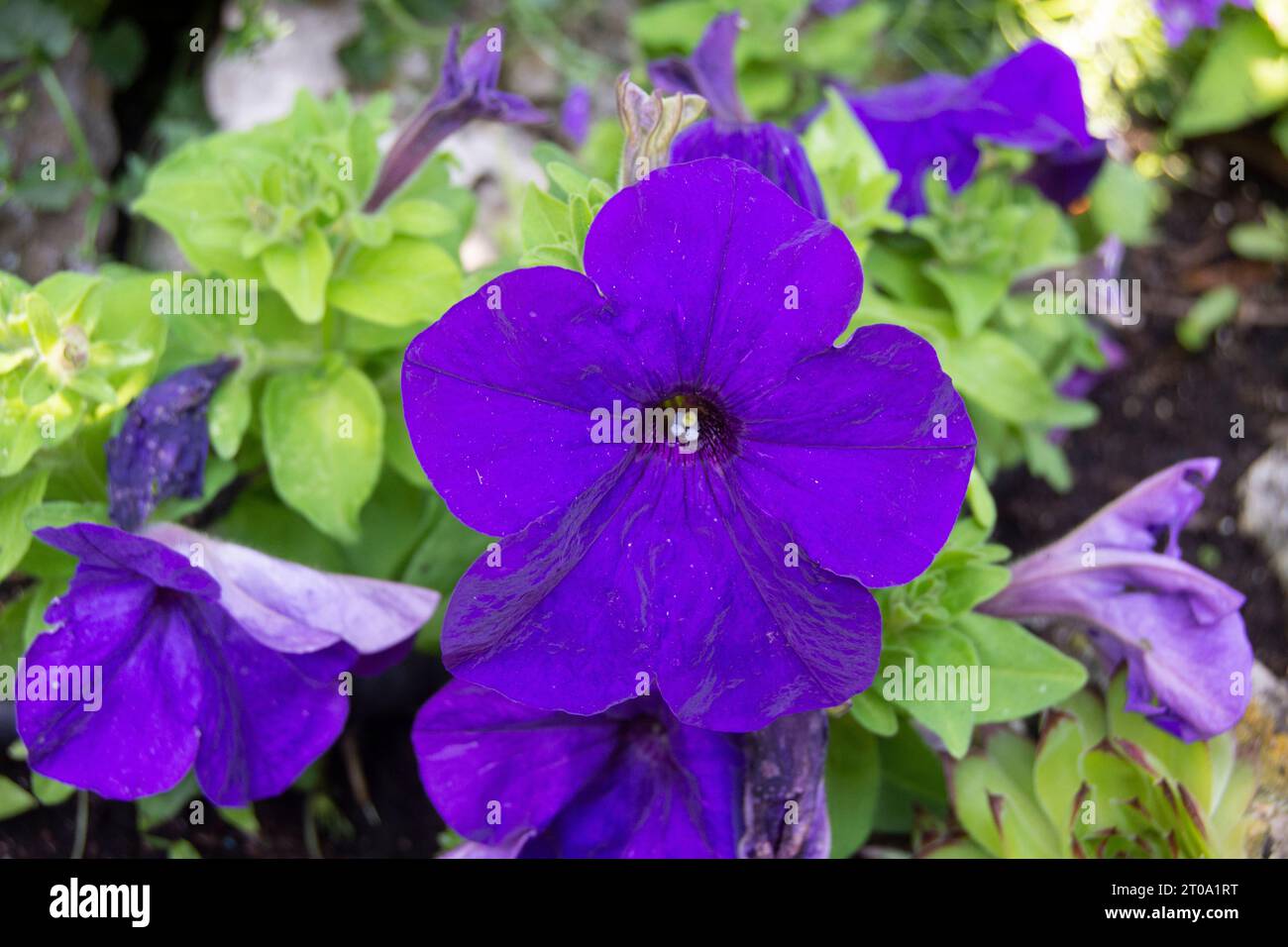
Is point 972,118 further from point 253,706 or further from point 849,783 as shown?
point 253,706

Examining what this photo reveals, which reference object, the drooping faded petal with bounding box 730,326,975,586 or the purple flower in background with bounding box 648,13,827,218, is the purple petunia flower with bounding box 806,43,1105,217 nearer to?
the purple flower in background with bounding box 648,13,827,218

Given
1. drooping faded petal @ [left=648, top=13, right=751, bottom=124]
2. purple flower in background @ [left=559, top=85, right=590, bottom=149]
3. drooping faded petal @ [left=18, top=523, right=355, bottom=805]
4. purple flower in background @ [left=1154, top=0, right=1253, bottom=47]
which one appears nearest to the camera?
drooping faded petal @ [left=18, top=523, right=355, bottom=805]

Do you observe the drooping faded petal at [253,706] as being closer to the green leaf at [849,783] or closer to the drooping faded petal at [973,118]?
the green leaf at [849,783]

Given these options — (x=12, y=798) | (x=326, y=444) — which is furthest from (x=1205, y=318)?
(x=12, y=798)

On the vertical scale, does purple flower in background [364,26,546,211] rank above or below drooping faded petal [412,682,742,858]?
above

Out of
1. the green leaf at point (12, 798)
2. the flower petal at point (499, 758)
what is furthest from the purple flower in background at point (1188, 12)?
the green leaf at point (12, 798)

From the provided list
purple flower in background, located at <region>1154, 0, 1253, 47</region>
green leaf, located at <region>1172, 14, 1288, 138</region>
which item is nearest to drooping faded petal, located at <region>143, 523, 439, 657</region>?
purple flower in background, located at <region>1154, 0, 1253, 47</region>
